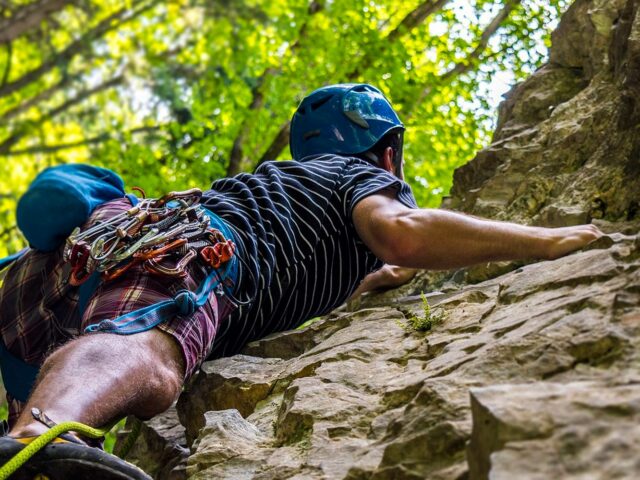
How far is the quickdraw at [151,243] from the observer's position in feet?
11.0

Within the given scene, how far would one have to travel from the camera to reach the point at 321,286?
4.32 m

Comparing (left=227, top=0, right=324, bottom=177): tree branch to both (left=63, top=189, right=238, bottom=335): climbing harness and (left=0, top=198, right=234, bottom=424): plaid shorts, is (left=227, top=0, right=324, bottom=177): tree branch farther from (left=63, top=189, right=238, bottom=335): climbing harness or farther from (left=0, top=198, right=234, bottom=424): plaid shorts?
(left=63, top=189, right=238, bottom=335): climbing harness

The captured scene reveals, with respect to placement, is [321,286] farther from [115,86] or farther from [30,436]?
[115,86]

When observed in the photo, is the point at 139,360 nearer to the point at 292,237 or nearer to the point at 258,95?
the point at 292,237

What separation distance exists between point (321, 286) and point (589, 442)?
2.66 metres

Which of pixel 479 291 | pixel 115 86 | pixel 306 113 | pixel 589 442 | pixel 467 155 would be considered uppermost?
pixel 115 86

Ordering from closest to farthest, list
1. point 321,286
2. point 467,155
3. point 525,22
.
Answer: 1. point 321,286
2. point 525,22
3. point 467,155

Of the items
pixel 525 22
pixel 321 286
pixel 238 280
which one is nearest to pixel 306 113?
pixel 321 286

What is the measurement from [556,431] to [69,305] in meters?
2.55

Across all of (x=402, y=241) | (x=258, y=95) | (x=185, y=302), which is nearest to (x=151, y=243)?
(x=185, y=302)

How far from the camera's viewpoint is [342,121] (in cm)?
515

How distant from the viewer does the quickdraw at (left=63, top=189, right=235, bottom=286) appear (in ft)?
11.0

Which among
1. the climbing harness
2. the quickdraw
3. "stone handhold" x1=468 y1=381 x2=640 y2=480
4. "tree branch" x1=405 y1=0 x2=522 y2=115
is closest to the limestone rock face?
"stone handhold" x1=468 y1=381 x2=640 y2=480

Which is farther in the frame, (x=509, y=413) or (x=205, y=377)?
(x=205, y=377)
